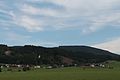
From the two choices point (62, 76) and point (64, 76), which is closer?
point (64, 76)

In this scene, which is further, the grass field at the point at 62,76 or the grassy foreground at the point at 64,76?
the grass field at the point at 62,76

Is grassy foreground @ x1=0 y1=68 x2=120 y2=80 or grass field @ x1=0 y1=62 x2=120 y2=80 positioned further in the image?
grass field @ x1=0 y1=62 x2=120 y2=80
